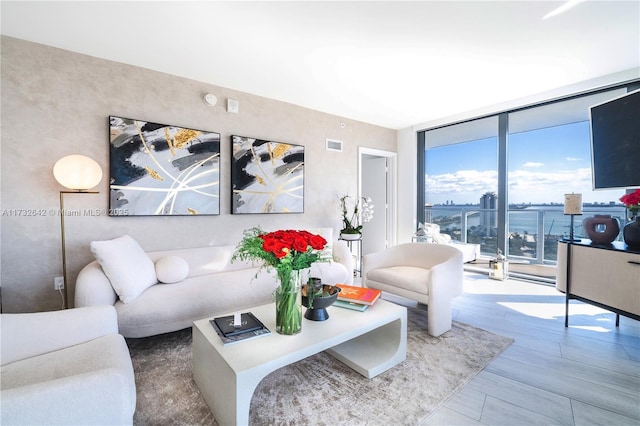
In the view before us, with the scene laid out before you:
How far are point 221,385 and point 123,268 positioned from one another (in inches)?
52.2

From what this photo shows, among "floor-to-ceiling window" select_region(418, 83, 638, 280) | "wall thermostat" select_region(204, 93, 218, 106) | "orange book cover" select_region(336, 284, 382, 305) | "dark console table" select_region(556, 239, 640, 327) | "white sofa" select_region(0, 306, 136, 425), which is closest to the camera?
"white sofa" select_region(0, 306, 136, 425)

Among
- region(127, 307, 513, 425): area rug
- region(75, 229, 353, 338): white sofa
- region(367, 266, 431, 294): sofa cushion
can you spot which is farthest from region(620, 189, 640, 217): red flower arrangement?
region(75, 229, 353, 338): white sofa

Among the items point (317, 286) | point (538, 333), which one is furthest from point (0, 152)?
point (538, 333)

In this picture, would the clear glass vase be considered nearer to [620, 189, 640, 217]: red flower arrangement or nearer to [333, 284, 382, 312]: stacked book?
[333, 284, 382, 312]: stacked book

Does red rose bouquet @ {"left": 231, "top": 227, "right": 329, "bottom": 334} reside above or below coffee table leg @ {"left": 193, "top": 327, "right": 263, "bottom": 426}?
above

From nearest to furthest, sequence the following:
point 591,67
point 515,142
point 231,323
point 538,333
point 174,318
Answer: point 231,323 < point 174,318 < point 538,333 < point 591,67 < point 515,142

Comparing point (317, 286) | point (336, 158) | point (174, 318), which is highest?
point (336, 158)

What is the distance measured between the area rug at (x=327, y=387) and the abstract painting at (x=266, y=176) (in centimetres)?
177

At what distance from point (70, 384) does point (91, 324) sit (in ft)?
2.07

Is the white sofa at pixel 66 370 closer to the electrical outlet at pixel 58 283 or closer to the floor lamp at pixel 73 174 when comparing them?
the floor lamp at pixel 73 174

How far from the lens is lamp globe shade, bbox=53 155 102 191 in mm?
2264

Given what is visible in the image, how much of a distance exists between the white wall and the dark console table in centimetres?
349

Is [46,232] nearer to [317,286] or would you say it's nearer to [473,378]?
[317,286]

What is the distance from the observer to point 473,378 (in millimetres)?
1807
